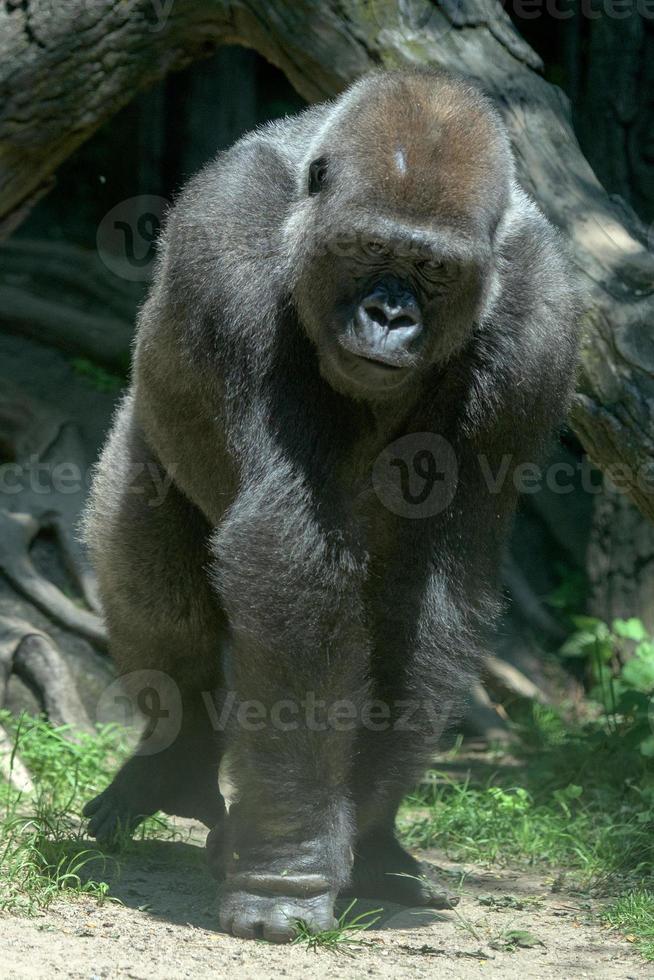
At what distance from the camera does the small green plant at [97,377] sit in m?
7.45

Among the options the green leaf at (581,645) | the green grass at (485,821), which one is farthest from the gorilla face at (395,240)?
the green leaf at (581,645)

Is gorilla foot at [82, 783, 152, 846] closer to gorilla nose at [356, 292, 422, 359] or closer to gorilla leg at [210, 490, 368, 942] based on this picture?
gorilla leg at [210, 490, 368, 942]

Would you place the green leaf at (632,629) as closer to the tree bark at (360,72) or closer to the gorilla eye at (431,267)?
the tree bark at (360,72)

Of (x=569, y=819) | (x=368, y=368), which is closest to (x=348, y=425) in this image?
(x=368, y=368)

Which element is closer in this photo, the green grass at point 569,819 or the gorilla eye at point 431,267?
the gorilla eye at point 431,267

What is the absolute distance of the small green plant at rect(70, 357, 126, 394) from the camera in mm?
7445

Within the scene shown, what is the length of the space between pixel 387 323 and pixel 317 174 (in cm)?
Result: 52

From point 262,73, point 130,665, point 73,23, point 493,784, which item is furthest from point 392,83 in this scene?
point 262,73

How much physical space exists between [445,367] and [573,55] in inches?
184

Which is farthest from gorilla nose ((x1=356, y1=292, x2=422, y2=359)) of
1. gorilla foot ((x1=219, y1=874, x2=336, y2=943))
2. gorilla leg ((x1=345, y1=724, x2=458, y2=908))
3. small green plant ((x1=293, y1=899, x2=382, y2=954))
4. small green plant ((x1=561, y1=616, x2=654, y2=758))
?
small green plant ((x1=561, y1=616, x2=654, y2=758))

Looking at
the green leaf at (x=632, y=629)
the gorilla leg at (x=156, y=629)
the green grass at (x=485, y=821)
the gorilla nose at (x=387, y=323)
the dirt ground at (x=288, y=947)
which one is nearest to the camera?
the dirt ground at (x=288, y=947)

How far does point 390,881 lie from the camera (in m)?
3.73

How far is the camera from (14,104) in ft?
14.8

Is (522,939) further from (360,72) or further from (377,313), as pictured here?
(360,72)
